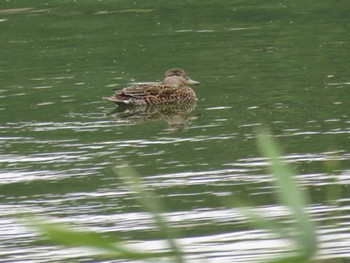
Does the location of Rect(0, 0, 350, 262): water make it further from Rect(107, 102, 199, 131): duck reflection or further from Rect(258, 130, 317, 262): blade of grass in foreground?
Rect(258, 130, 317, 262): blade of grass in foreground

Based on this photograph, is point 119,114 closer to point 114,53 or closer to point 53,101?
point 53,101

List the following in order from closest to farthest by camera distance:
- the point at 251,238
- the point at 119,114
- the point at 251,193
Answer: the point at 251,238 → the point at 251,193 → the point at 119,114

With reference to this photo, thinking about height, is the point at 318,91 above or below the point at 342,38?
below

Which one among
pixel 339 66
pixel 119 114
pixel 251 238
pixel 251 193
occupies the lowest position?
pixel 251 238

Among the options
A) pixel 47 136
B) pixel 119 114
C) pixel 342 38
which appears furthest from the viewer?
pixel 342 38

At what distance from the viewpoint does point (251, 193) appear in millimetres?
7492

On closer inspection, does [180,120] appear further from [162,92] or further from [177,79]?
[177,79]

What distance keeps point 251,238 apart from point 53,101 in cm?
638

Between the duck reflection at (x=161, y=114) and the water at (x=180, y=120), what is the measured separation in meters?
0.06

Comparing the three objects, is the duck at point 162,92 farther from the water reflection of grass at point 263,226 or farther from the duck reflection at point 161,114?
the water reflection of grass at point 263,226

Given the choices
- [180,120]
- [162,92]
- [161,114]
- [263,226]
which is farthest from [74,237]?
[162,92]

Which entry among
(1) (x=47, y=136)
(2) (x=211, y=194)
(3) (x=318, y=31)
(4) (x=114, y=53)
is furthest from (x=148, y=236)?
(3) (x=318, y=31)

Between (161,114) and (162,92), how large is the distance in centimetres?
55

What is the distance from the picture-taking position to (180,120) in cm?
1145
